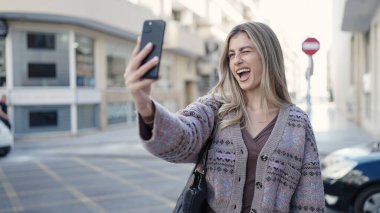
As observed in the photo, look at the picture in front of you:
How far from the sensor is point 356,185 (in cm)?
482

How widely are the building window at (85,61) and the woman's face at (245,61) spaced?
1503cm

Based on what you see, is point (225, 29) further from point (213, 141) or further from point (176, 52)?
point (213, 141)

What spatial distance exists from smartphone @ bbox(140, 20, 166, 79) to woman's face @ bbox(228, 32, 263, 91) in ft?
1.66

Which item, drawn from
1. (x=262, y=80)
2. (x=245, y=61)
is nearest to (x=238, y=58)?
(x=245, y=61)

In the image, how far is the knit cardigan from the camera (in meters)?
1.68

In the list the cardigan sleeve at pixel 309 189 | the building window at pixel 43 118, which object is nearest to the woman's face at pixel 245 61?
the cardigan sleeve at pixel 309 189

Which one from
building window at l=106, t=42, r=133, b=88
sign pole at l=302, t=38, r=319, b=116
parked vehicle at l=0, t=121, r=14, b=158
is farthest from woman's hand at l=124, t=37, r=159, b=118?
building window at l=106, t=42, r=133, b=88

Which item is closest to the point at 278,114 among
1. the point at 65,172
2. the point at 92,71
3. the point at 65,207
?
the point at 65,207

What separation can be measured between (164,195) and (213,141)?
4.76 m

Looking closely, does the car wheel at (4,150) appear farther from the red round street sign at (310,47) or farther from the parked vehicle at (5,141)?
the red round street sign at (310,47)

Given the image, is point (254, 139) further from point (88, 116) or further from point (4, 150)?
point (88, 116)

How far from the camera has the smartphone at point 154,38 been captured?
133 cm

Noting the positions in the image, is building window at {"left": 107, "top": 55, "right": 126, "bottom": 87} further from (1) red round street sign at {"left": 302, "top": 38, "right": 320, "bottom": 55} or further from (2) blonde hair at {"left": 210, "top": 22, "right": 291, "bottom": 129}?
(2) blonde hair at {"left": 210, "top": 22, "right": 291, "bottom": 129}

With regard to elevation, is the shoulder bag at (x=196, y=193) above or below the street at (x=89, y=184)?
above
